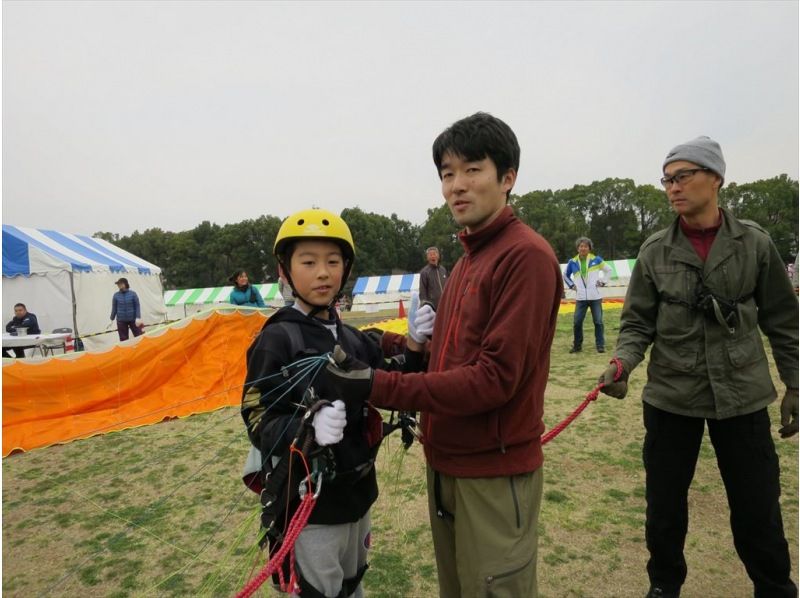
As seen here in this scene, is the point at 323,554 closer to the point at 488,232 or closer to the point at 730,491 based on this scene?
the point at 488,232

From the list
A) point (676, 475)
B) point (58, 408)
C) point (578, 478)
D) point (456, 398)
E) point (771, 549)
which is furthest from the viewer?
point (58, 408)

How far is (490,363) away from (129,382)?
689cm

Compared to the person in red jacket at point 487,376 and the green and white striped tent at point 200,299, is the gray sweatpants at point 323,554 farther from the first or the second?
the green and white striped tent at point 200,299

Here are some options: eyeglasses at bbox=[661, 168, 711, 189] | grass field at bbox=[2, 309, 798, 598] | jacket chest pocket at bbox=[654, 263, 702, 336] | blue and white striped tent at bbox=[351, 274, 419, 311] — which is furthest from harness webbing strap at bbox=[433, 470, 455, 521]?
blue and white striped tent at bbox=[351, 274, 419, 311]

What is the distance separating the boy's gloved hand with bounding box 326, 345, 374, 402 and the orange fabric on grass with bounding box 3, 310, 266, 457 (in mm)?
5000

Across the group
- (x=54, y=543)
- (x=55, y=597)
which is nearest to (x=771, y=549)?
(x=55, y=597)

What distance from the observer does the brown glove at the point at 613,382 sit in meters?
2.53

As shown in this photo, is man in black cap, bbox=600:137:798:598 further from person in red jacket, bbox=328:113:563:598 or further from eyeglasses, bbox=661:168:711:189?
person in red jacket, bbox=328:113:563:598

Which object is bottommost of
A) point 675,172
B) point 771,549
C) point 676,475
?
point 771,549

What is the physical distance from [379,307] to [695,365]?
31061 millimetres

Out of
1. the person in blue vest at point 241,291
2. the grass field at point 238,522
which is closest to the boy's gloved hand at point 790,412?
the grass field at point 238,522

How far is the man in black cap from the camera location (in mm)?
2373

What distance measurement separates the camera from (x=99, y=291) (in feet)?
54.0

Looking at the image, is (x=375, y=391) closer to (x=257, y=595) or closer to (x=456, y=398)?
(x=456, y=398)
